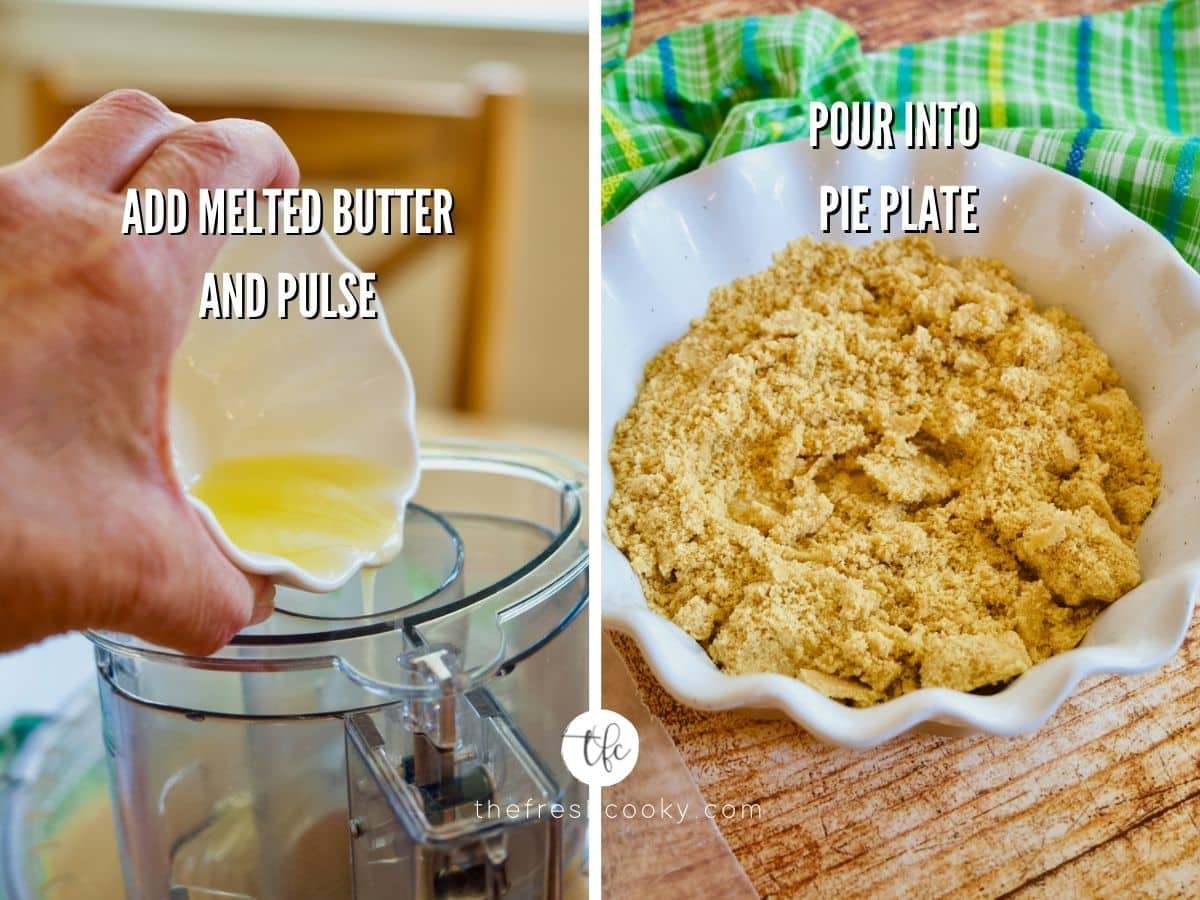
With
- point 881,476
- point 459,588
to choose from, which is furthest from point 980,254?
point 459,588

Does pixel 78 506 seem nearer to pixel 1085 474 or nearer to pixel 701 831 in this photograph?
pixel 701 831

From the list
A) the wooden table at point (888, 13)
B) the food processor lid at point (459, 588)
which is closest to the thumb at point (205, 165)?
the food processor lid at point (459, 588)

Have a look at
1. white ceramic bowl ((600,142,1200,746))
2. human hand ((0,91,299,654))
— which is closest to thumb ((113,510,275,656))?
human hand ((0,91,299,654))

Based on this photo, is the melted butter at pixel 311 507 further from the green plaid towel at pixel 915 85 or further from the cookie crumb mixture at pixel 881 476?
the green plaid towel at pixel 915 85

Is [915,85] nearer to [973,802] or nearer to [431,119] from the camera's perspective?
[431,119]

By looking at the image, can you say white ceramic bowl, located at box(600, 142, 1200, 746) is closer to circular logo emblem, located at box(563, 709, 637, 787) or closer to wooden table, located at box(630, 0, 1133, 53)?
circular logo emblem, located at box(563, 709, 637, 787)

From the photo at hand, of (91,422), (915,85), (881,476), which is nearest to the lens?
(91,422)

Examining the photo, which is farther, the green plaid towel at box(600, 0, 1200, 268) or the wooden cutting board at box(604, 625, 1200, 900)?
the green plaid towel at box(600, 0, 1200, 268)

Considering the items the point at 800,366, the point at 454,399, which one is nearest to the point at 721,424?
the point at 800,366
